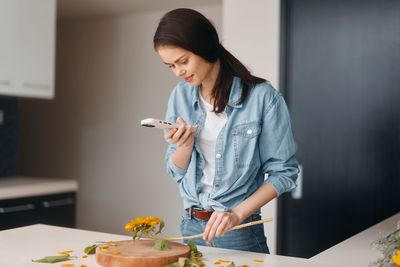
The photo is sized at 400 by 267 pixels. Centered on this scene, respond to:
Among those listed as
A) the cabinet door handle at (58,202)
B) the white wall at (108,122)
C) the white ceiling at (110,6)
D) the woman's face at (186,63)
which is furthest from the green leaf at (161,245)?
the white wall at (108,122)

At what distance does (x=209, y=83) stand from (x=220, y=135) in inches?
7.6

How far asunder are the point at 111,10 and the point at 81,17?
457 mm

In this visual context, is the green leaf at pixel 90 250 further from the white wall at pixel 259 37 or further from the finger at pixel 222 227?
the white wall at pixel 259 37

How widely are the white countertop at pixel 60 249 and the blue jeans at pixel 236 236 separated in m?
0.22

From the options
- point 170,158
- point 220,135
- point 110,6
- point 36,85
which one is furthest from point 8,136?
point 220,135

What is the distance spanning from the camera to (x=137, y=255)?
1277 millimetres

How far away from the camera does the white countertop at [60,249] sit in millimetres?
1365

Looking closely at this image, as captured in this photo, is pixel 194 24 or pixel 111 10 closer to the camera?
pixel 194 24

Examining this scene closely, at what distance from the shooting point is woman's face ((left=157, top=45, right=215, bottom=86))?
167cm

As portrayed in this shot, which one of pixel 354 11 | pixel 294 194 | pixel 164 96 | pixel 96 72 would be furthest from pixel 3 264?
pixel 96 72

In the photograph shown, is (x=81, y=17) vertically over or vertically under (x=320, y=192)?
over

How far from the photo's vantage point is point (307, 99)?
334cm

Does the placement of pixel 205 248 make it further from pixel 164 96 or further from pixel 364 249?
pixel 164 96

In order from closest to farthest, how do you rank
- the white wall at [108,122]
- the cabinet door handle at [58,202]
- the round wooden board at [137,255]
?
the round wooden board at [137,255] → the cabinet door handle at [58,202] → the white wall at [108,122]
